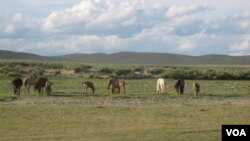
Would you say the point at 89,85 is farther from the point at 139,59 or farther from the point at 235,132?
the point at 139,59

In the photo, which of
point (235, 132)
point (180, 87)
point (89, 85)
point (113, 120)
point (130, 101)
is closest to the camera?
point (235, 132)

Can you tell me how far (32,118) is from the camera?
2558 cm

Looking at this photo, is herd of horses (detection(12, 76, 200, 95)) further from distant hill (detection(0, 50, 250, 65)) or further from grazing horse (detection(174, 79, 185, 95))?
distant hill (detection(0, 50, 250, 65))

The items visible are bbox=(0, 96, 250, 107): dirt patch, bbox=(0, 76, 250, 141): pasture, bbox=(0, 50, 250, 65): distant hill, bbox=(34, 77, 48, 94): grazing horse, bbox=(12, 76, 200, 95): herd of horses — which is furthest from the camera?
bbox=(0, 50, 250, 65): distant hill

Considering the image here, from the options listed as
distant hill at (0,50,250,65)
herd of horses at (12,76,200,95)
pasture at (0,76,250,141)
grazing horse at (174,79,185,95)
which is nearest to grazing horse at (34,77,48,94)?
herd of horses at (12,76,200,95)

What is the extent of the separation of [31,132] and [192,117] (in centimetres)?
848

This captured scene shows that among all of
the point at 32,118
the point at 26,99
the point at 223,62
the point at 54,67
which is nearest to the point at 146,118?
the point at 32,118

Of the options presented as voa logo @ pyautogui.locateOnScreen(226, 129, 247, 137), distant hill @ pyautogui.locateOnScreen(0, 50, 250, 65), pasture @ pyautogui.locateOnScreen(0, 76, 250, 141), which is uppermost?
distant hill @ pyautogui.locateOnScreen(0, 50, 250, 65)

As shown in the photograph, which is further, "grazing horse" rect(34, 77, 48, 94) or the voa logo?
"grazing horse" rect(34, 77, 48, 94)

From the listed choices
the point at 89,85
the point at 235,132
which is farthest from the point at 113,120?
the point at 89,85

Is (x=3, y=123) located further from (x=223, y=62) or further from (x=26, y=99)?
(x=223, y=62)

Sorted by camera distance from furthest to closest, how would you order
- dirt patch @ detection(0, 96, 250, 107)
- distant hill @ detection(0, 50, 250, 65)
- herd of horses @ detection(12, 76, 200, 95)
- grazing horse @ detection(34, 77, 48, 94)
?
distant hill @ detection(0, 50, 250, 65)
grazing horse @ detection(34, 77, 48, 94)
herd of horses @ detection(12, 76, 200, 95)
dirt patch @ detection(0, 96, 250, 107)

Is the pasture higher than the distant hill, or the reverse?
the distant hill

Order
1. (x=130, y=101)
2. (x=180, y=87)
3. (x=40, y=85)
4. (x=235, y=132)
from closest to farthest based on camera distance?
(x=235, y=132)
(x=130, y=101)
(x=40, y=85)
(x=180, y=87)
